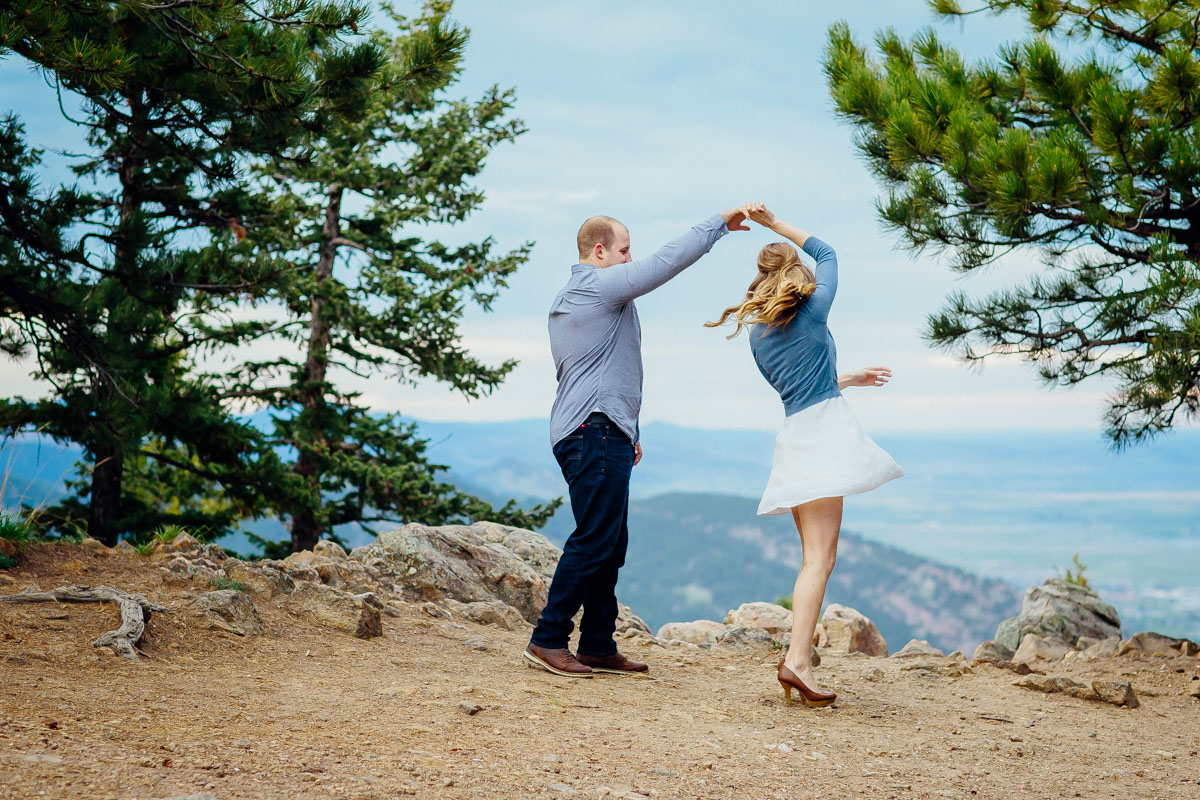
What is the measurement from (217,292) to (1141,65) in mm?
7667

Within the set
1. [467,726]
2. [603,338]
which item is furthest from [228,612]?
[603,338]

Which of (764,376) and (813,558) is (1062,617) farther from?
(764,376)

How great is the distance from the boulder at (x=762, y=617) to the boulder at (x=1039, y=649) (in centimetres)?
188

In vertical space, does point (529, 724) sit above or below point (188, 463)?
below

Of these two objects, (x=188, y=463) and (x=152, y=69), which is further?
(x=188, y=463)

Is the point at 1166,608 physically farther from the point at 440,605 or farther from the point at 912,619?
the point at 440,605

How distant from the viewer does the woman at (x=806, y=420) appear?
13.9ft

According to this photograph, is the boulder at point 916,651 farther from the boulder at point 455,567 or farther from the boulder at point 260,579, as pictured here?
the boulder at point 260,579

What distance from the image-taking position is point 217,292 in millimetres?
7832

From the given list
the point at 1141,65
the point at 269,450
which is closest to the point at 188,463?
the point at 269,450

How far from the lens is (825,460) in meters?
4.23

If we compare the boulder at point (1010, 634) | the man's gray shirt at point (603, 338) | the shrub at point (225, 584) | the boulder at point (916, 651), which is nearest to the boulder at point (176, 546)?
the shrub at point (225, 584)

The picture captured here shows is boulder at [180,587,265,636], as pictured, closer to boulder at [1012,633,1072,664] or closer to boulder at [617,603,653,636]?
boulder at [617,603,653,636]

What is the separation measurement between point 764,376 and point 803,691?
1502mm
